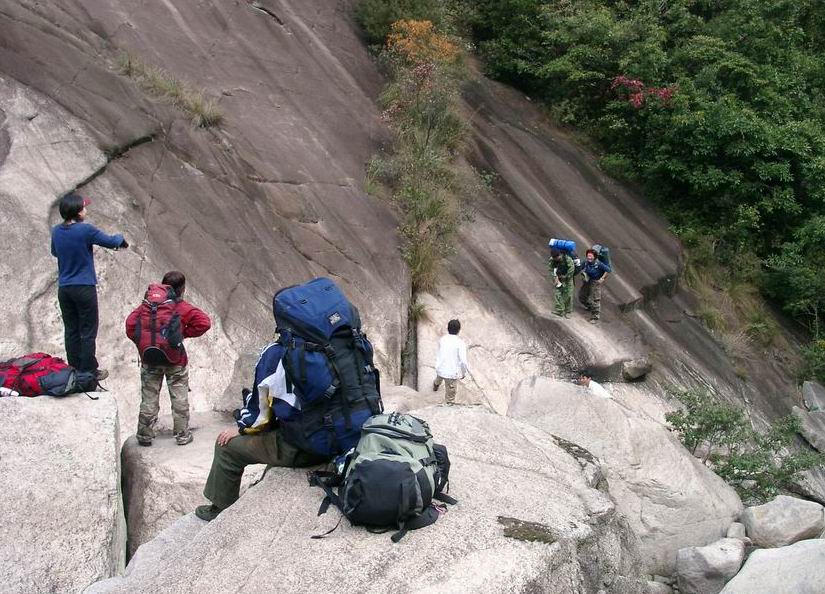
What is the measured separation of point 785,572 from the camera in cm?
619

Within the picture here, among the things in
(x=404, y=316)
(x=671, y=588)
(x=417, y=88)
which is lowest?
(x=404, y=316)

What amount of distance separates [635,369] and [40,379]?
30.0 feet

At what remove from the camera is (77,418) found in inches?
228

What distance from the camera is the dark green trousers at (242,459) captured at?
465 centimetres

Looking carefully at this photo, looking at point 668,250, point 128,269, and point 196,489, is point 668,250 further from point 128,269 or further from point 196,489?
point 196,489

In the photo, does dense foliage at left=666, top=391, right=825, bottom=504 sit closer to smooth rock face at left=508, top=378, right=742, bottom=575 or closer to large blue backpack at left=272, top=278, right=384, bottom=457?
smooth rock face at left=508, top=378, right=742, bottom=575

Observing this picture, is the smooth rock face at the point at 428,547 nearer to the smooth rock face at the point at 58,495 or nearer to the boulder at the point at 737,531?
the smooth rock face at the point at 58,495

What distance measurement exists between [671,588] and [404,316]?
550 cm

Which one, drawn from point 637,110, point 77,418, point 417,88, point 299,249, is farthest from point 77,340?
point 637,110

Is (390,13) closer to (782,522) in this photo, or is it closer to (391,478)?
(782,522)

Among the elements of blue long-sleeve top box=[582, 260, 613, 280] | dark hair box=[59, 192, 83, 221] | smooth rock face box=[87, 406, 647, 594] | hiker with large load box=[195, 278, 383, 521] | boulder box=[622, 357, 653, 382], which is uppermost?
hiker with large load box=[195, 278, 383, 521]

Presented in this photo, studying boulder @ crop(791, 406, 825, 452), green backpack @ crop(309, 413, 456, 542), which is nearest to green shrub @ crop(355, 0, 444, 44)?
boulder @ crop(791, 406, 825, 452)

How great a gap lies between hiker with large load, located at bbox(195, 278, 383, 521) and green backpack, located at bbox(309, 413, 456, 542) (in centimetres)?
18

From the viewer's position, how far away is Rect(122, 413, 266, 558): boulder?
5.87m
